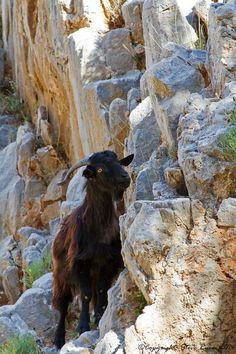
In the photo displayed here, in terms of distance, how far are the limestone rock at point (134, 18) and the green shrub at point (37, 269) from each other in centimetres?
342

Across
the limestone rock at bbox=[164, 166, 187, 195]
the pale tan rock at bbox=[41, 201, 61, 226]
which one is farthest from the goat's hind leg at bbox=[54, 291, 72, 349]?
the pale tan rock at bbox=[41, 201, 61, 226]

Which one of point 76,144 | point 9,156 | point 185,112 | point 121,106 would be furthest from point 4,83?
point 185,112

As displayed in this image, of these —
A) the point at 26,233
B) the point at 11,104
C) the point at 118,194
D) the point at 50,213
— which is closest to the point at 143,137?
the point at 118,194

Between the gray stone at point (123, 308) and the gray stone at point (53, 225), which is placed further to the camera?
the gray stone at point (53, 225)

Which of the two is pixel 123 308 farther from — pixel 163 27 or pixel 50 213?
pixel 50 213

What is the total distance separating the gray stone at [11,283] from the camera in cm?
1237

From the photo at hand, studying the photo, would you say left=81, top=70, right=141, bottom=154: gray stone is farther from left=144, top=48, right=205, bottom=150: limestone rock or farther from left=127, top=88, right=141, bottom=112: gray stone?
left=144, top=48, right=205, bottom=150: limestone rock

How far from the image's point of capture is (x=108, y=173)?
826 centimetres

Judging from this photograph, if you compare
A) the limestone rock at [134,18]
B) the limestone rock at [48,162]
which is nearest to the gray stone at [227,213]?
the limestone rock at [134,18]

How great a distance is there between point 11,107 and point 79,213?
1023cm

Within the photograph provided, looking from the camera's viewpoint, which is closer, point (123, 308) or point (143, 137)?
point (123, 308)

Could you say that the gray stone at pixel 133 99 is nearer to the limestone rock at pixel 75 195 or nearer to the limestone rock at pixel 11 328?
the limestone rock at pixel 75 195

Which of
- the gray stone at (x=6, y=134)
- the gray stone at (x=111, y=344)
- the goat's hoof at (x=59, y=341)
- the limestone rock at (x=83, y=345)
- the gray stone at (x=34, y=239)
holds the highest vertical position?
the gray stone at (x=111, y=344)

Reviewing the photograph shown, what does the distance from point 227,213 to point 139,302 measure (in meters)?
1.04
